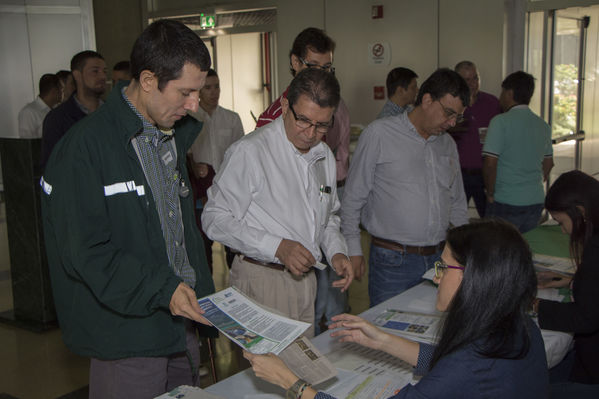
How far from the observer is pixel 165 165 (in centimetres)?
187

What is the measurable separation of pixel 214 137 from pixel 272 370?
11.6ft

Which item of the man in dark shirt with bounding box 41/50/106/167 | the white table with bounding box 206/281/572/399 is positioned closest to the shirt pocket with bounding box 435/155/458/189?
the white table with bounding box 206/281/572/399

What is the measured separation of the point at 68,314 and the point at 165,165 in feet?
1.83

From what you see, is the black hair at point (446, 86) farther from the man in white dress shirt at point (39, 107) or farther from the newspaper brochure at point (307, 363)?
the man in white dress shirt at point (39, 107)

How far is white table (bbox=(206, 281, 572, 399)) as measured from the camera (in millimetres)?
1714

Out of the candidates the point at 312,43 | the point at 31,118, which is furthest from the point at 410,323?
the point at 31,118

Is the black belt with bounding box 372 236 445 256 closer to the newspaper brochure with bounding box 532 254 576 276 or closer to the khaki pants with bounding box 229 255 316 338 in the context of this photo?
the newspaper brochure with bounding box 532 254 576 276

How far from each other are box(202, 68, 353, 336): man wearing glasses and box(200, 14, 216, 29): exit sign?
22.3 feet

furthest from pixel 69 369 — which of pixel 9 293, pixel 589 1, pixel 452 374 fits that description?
pixel 589 1

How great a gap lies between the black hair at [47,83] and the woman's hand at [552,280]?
470 centimetres

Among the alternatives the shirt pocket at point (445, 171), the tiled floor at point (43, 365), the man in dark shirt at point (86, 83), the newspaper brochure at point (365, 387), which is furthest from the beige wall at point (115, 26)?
the newspaper brochure at point (365, 387)

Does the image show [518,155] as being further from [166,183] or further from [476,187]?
[166,183]

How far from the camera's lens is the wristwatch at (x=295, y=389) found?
1.52m

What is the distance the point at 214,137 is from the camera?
4855 mm
